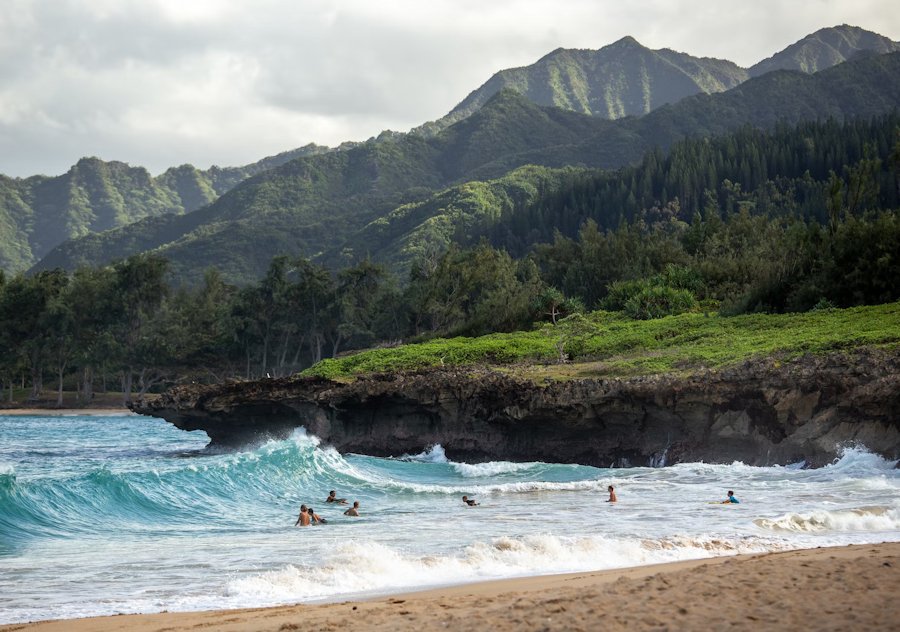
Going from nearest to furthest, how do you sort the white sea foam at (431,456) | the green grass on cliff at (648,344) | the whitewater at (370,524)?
the whitewater at (370,524), the green grass on cliff at (648,344), the white sea foam at (431,456)

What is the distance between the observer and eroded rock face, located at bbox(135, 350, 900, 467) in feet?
87.6

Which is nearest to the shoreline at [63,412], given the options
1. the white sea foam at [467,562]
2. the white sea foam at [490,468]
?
the white sea foam at [490,468]

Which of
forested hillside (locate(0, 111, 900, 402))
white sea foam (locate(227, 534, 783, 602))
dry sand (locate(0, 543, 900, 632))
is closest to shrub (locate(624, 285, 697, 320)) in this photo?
forested hillside (locate(0, 111, 900, 402))

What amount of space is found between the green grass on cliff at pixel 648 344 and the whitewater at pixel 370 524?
5.26 meters

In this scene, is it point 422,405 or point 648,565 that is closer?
point 648,565

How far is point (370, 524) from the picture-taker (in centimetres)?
2144

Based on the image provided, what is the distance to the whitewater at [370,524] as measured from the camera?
48.2ft

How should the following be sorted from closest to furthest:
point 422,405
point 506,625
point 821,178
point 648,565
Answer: point 506,625
point 648,565
point 422,405
point 821,178

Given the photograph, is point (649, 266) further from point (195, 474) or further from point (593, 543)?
point (593, 543)

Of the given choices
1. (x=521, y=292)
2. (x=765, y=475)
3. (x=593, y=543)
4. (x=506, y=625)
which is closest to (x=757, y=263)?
(x=521, y=292)

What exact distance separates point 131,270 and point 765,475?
73.9 m

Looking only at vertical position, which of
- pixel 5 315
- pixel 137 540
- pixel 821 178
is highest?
pixel 821 178

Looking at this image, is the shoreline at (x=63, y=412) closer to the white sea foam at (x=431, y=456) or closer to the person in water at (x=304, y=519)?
the white sea foam at (x=431, y=456)

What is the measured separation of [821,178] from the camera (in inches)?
4449
